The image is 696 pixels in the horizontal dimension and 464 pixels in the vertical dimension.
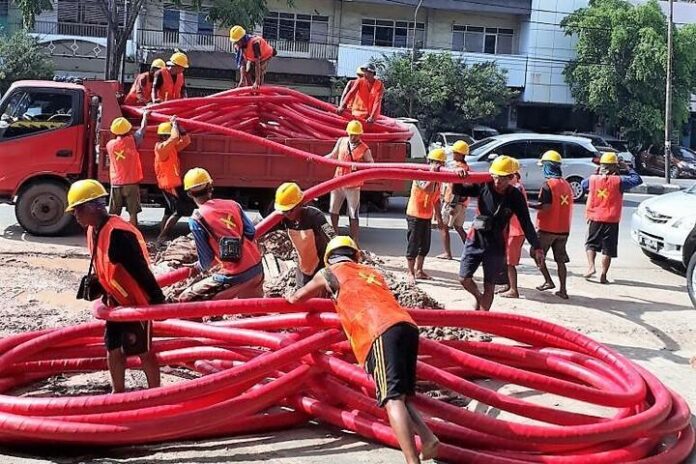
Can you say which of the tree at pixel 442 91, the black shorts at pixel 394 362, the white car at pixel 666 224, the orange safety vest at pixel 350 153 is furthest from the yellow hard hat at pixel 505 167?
the tree at pixel 442 91

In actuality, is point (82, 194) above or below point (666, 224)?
above

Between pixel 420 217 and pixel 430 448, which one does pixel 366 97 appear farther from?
pixel 430 448

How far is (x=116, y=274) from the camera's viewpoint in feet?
16.0

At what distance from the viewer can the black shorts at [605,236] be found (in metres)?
10.0

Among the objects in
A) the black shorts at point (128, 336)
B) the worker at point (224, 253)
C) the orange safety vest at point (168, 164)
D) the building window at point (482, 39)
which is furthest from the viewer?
the building window at point (482, 39)

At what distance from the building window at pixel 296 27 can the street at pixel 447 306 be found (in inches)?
836

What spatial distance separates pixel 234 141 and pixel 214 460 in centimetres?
753

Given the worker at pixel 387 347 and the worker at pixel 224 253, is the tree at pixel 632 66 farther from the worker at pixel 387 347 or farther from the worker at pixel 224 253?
the worker at pixel 387 347

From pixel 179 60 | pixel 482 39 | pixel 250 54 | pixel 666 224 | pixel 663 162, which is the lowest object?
pixel 666 224

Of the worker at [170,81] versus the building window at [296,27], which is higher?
the building window at [296,27]

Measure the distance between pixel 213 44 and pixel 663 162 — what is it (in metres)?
17.6

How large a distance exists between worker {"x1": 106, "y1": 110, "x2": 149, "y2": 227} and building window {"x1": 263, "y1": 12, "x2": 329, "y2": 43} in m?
23.5

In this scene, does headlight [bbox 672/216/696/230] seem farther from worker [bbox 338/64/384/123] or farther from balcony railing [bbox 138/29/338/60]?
balcony railing [bbox 138/29/338/60]

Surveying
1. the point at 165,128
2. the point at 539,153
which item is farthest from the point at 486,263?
the point at 539,153
